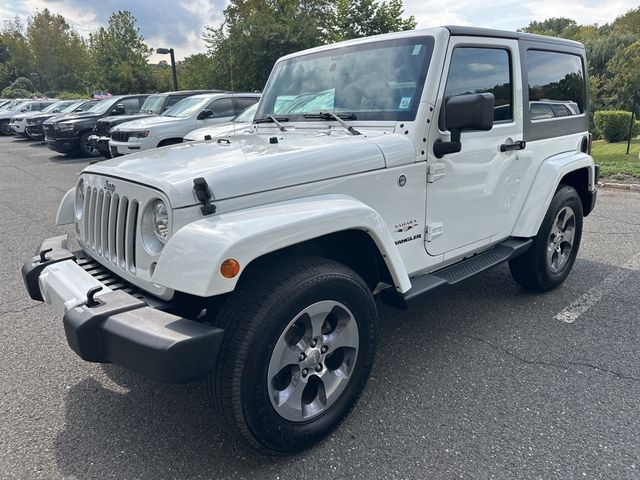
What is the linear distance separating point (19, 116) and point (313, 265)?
2327 centimetres

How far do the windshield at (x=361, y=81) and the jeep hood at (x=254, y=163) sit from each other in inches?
11.1

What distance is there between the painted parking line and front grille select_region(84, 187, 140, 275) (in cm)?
309

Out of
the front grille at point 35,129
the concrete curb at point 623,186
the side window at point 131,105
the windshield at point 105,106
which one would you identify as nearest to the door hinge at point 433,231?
the concrete curb at point 623,186

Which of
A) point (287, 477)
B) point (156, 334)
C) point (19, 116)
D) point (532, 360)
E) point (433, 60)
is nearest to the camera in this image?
point (156, 334)

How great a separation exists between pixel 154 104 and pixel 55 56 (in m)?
51.9

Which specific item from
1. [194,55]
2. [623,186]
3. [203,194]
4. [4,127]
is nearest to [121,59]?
[194,55]

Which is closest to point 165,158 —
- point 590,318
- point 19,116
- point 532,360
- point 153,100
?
point 532,360

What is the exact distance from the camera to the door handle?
335 centimetres

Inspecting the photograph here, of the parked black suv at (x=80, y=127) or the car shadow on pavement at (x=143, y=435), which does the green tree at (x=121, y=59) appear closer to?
the parked black suv at (x=80, y=127)

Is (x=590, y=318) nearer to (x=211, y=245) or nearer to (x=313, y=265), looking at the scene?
(x=313, y=265)

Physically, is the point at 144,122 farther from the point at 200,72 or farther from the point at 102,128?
the point at 200,72

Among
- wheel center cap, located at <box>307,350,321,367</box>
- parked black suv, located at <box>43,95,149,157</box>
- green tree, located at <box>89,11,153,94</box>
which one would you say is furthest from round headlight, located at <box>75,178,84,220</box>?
green tree, located at <box>89,11,153,94</box>

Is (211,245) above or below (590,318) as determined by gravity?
above

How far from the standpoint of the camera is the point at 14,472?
7.37 feet
